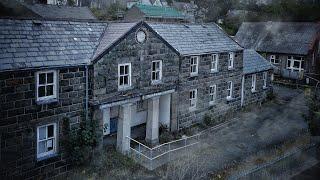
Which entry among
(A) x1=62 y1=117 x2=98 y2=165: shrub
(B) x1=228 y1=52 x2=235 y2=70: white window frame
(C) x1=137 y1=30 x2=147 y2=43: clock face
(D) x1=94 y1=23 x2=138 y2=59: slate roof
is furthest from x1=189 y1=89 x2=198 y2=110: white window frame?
(A) x1=62 y1=117 x2=98 y2=165: shrub

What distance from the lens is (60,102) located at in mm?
18141

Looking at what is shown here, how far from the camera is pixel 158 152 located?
859 inches

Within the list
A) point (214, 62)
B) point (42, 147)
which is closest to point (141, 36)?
point (214, 62)

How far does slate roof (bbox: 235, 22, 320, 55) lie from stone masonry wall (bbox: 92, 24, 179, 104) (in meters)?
27.1

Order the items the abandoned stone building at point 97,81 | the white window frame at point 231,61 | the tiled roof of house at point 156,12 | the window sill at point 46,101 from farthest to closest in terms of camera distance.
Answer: the tiled roof of house at point 156,12 → the white window frame at point 231,61 → the window sill at point 46,101 → the abandoned stone building at point 97,81

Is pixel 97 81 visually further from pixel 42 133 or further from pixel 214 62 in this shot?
pixel 214 62

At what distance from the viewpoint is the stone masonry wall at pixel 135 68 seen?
779 inches

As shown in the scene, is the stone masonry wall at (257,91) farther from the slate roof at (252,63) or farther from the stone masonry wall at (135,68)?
the stone masonry wall at (135,68)

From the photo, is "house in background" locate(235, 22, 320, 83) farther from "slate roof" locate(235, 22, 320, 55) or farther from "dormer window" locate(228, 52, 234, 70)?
"dormer window" locate(228, 52, 234, 70)

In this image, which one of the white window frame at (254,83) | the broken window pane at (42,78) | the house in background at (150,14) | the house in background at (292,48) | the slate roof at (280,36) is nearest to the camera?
the broken window pane at (42,78)

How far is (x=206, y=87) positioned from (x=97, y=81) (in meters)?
10.7

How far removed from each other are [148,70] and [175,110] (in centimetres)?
399

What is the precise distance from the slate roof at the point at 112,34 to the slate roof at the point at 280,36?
1201 inches

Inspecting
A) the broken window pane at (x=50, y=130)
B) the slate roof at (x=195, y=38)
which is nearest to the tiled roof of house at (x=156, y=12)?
the slate roof at (x=195, y=38)
